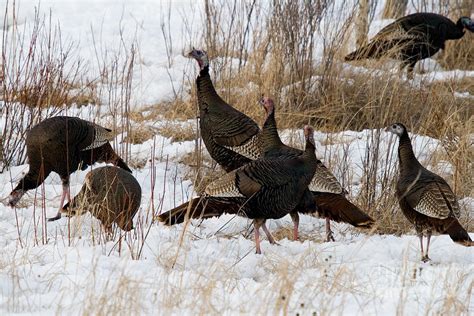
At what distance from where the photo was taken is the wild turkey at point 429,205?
17.7 feet

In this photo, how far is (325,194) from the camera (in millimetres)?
5961

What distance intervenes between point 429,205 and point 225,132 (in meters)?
1.74

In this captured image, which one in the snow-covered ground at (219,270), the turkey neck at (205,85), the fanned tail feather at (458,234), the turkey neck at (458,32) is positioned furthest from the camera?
the turkey neck at (458,32)

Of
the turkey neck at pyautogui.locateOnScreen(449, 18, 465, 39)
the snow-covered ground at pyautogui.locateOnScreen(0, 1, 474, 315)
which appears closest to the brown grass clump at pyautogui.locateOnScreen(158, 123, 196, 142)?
the snow-covered ground at pyautogui.locateOnScreen(0, 1, 474, 315)

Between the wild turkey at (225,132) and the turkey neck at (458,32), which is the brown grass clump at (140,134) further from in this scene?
the turkey neck at (458,32)

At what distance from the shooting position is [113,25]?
12172 mm

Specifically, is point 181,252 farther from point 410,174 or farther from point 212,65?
point 212,65

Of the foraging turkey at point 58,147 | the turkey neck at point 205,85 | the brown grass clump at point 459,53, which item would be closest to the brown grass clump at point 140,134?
the foraging turkey at point 58,147

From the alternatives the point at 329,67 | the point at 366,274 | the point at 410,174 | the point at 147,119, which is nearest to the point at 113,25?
the point at 147,119

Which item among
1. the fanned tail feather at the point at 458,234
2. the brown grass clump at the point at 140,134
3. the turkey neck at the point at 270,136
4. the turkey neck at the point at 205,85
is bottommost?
the brown grass clump at the point at 140,134

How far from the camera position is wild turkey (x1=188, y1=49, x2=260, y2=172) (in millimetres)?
6570

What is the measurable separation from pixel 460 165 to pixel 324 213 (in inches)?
73.3

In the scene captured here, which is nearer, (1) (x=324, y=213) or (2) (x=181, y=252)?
(2) (x=181, y=252)

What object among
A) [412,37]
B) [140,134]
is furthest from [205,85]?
[412,37]
